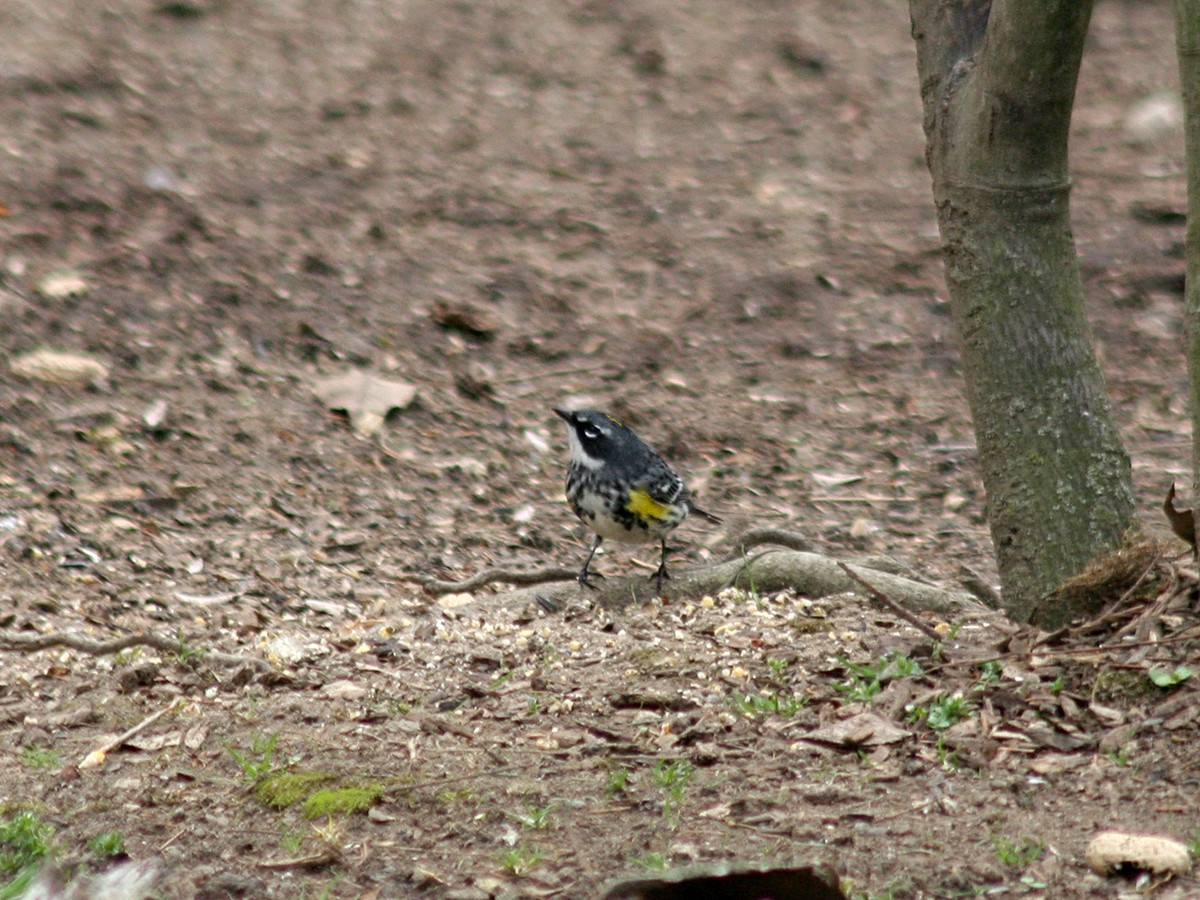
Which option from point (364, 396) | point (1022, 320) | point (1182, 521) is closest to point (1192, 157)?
point (1022, 320)

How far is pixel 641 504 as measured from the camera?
20.3 feet

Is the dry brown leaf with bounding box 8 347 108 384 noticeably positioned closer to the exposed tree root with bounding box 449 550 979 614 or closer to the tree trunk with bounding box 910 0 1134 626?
the exposed tree root with bounding box 449 550 979 614

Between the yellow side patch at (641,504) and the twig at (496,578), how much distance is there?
1.23 ft

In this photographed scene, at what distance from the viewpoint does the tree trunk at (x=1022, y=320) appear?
4562mm

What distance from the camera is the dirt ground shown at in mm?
4082

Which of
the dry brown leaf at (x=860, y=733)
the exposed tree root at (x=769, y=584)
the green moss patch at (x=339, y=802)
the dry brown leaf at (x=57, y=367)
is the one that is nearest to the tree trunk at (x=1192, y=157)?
the dry brown leaf at (x=860, y=733)

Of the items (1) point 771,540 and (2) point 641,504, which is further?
(1) point 771,540

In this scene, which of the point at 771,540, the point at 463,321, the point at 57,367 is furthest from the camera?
the point at 463,321

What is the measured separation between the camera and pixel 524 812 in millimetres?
4066

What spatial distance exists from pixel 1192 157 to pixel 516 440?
4.56m

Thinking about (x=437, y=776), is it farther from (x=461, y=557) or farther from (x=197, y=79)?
(x=197, y=79)

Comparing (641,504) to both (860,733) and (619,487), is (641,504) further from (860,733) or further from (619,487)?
(860,733)

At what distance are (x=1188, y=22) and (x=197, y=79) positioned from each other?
351 inches

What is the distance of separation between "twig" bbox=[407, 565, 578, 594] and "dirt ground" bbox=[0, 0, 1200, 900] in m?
0.05
